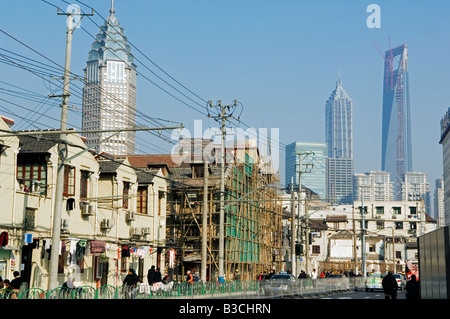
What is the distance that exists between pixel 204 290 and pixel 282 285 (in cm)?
1068

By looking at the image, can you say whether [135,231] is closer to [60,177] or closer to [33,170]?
[33,170]

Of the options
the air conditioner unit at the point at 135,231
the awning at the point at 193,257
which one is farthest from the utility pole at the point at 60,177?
the awning at the point at 193,257

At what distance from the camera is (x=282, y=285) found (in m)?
44.6

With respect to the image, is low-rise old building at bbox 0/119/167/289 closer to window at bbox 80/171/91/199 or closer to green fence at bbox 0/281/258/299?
window at bbox 80/171/91/199

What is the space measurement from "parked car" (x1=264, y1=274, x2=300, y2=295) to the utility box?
66.4ft

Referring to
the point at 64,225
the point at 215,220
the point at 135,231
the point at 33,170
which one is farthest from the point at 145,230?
the point at 215,220

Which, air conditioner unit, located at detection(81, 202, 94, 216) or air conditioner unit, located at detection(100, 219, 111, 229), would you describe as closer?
air conditioner unit, located at detection(81, 202, 94, 216)

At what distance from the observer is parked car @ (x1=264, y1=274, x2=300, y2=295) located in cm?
4255

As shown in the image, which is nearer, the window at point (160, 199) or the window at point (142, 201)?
the window at point (142, 201)

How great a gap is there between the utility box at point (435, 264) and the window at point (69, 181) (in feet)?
71.8

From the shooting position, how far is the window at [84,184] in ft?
132

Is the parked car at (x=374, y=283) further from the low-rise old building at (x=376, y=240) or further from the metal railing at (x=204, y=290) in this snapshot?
the low-rise old building at (x=376, y=240)

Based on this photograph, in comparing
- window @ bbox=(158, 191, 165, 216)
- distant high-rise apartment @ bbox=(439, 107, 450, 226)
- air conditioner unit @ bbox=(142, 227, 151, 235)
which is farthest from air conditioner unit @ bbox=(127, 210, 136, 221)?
distant high-rise apartment @ bbox=(439, 107, 450, 226)
